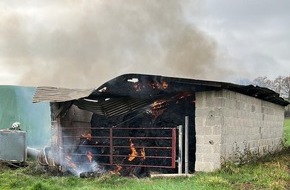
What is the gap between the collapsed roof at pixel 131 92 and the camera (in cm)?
1034

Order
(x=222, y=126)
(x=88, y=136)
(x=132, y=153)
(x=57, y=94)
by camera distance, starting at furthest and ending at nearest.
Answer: (x=88, y=136) → (x=57, y=94) → (x=132, y=153) → (x=222, y=126)

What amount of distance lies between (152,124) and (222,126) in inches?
87.4

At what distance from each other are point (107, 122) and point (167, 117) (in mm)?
2078

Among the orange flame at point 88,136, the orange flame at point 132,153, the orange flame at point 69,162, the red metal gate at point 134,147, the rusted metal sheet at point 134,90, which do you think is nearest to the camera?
the rusted metal sheet at point 134,90

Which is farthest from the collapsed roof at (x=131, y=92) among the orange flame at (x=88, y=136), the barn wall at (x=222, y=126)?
the orange flame at (x=88, y=136)

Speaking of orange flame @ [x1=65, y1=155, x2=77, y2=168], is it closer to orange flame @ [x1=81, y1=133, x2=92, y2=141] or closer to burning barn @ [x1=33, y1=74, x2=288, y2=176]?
burning barn @ [x1=33, y1=74, x2=288, y2=176]

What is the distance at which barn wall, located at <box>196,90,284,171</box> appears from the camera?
10172mm

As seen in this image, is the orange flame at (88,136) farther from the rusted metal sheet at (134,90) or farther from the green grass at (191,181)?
the green grass at (191,181)

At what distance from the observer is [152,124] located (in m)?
11.6

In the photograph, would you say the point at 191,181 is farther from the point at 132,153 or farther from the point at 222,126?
the point at 132,153

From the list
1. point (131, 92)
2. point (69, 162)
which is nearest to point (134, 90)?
point (131, 92)

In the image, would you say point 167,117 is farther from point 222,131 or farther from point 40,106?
point 40,106

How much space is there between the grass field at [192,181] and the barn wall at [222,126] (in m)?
0.50

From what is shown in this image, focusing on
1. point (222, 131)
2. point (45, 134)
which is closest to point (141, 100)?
point (222, 131)
